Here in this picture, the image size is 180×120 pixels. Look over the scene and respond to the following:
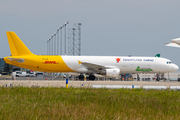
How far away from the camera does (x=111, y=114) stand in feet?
28.9

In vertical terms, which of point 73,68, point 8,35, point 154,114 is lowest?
point 154,114

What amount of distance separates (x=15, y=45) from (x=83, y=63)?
960cm

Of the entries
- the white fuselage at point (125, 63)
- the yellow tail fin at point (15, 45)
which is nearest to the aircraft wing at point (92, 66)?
the white fuselage at point (125, 63)

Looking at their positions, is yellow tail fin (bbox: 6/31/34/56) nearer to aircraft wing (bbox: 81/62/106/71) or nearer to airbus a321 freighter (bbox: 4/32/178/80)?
airbus a321 freighter (bbox: 4/32/178/80)

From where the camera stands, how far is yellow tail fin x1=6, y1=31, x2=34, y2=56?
34594 millimetres

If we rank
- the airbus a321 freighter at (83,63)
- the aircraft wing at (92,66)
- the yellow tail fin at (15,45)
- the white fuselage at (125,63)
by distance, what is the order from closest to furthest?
1. the yellow tail fin at (15,45)
2. the airbus a321 freighter at (83,63)
3. the aircraft wing at (92,66)
4. the white fuselage at (125,63)

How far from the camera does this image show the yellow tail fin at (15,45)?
113ft

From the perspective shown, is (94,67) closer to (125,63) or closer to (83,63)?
(83,63)

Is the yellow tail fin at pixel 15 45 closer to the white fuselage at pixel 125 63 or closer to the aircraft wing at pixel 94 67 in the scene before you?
the white fuselage at pixel 125 63

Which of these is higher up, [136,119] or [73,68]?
[73,68]

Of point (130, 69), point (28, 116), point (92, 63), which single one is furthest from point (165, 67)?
point (28, 116)

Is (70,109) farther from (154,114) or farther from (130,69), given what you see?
(130,69)

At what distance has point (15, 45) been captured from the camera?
34594mm

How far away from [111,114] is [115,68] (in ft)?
93.7
